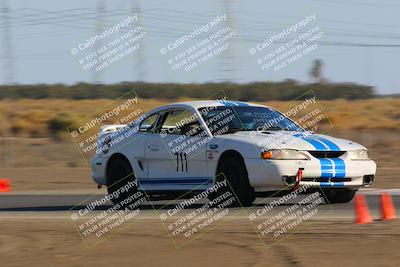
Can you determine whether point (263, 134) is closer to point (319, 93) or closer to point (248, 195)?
point (248, 195)

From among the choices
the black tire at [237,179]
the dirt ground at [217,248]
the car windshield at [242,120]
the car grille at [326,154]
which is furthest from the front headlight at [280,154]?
the dirt ground at [217,248]

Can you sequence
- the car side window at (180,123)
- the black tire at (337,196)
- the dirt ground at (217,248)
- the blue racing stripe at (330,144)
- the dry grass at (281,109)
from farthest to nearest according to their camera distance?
the dry grass at (281,109) → the black tire at (337,196) → the car side window at (180,123) → the blue racing stripe at (330,144) → the dirt ground at (217,248)

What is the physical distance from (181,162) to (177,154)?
0.14 metres

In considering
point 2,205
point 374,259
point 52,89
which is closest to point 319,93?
point 52,89

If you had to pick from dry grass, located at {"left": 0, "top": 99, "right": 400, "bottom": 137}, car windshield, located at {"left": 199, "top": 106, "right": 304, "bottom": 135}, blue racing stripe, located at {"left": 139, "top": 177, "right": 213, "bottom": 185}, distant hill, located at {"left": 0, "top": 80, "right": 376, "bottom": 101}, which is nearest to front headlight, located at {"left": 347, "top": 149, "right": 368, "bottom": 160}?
car windshield, located at {"left": 199, "top": 106, "right": 304, "bottom": 135}

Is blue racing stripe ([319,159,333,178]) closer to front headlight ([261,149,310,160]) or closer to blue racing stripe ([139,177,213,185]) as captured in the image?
front headlight ([261,149,310,160])

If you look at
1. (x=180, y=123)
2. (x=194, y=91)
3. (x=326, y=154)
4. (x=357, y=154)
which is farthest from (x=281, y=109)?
(x=326, y=154)

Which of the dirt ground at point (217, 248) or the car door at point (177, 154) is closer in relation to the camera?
the dirt ground at point (217, 248)

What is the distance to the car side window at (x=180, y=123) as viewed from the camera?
45.6ft

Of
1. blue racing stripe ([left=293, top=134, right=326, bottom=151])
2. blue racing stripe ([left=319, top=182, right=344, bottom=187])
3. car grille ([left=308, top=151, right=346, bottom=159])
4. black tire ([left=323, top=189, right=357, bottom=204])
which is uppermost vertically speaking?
blue racing stripe ([left=293, top=134, right=326, bottom=151])

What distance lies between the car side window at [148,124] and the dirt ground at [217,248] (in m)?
3.27

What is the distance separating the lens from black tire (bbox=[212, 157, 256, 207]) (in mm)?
13078

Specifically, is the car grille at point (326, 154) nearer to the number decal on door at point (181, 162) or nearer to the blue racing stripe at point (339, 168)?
the blue racing stripe at point (339, 168)

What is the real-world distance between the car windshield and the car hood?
0.76 feet
